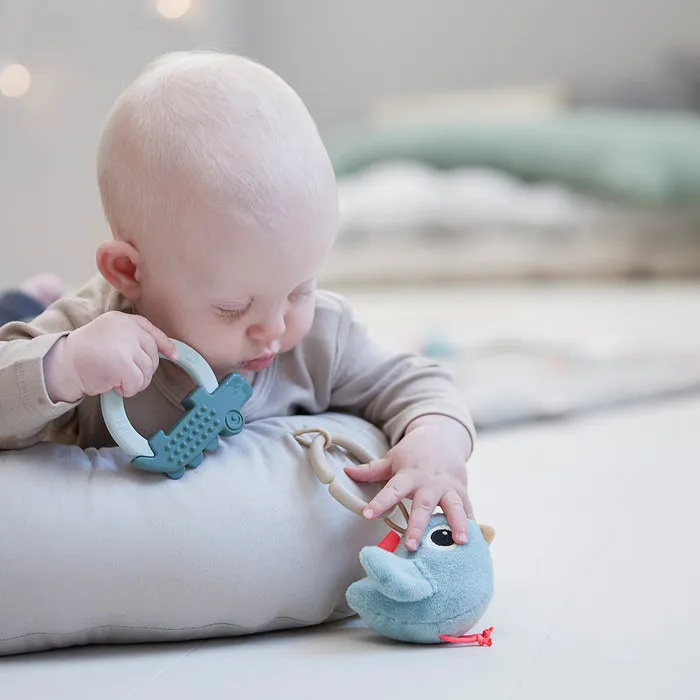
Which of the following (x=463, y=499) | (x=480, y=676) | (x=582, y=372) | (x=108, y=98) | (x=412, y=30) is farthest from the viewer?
(x=412, y=30)

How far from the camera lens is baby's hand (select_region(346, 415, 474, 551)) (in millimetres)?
897

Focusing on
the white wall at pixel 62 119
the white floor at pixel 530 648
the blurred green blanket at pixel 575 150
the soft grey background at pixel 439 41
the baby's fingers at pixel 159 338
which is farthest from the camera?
the soft grey background at pixel 439 41

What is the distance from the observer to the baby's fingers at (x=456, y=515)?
893 millimetres

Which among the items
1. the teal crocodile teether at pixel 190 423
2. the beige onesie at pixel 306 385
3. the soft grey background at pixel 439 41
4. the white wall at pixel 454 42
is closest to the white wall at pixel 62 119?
the soft grey background at pixel 439 41

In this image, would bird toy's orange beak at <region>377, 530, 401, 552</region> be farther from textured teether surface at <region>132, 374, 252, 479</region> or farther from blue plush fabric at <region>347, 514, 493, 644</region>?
textured teether surface at <region>132, 374, 252, 479</region>

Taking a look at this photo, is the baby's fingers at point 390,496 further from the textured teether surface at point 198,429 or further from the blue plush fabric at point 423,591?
the textured teether surface at point 198,429

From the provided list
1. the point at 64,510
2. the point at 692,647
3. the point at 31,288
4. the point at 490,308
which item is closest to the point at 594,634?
the point at 692,647

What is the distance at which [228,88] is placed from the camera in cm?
88

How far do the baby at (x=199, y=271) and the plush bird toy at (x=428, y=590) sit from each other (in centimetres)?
2

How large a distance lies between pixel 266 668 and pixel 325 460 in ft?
0.65

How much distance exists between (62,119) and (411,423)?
63.5 inches

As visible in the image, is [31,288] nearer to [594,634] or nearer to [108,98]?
[594,634]

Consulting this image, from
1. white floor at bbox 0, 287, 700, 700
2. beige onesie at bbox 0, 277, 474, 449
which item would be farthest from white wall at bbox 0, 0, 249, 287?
beige onesie at bbox 0, 277, 474, 449

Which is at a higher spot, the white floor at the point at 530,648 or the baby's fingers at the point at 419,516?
the baby's fingers at the point at 419,516
